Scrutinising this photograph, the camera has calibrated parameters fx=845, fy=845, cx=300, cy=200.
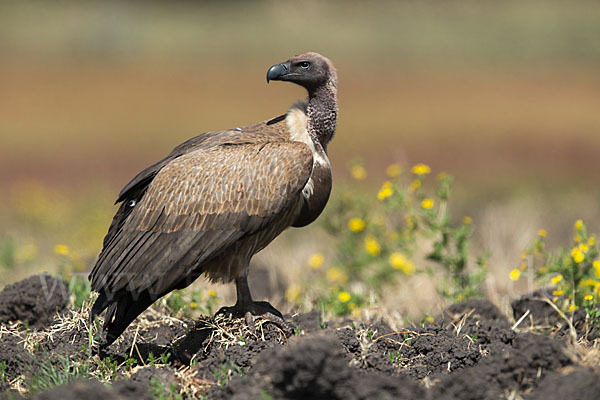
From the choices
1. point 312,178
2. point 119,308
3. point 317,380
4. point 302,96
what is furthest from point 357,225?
point 302,96

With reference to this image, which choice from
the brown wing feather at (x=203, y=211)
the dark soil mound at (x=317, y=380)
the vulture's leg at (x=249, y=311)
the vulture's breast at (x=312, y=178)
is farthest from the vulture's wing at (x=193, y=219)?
the dark soil mound at (x=317, y=380)

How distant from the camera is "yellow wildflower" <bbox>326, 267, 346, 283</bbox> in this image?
25.8 feet

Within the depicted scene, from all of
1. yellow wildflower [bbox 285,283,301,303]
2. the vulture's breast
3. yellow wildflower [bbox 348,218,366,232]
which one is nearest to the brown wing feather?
the vulture's breast

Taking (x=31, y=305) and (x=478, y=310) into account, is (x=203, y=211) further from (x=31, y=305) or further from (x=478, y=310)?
(x=478, y=310)

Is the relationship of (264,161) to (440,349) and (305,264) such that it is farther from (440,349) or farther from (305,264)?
(305,264)

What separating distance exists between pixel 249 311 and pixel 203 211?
71 centimetres

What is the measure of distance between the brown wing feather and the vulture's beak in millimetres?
519

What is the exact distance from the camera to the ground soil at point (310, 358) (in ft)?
13.2

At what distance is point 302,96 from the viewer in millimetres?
22594

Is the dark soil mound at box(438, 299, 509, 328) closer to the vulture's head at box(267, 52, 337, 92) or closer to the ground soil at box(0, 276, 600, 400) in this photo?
the ground soil at box(0, 276, 600, 400)

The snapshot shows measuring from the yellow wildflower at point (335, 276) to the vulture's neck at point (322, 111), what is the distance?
7.62 feet

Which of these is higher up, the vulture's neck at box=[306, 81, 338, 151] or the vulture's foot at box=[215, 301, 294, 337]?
the vulture's neck at box=[306, 81, 338, 151]

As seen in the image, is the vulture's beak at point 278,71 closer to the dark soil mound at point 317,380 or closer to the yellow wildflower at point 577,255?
the dark soil mound at point 317,380

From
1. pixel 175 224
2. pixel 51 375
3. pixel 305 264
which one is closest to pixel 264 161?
pixel 175 224
